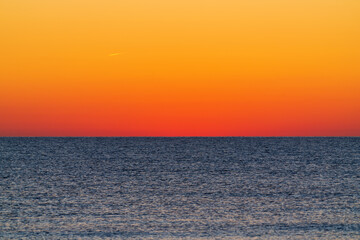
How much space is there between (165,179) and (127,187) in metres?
9.92

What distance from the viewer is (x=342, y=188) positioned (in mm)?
49688

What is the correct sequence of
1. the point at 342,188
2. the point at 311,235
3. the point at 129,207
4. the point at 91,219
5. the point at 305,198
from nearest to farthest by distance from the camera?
the point at 311,235 → the point at 91,219 → the point at 129,207 → the point at 305,198 → the point at 342,188

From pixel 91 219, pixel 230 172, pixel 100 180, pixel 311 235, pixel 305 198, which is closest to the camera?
pixel 311 235

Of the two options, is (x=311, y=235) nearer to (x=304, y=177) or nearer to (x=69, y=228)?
(x=69, y=228)

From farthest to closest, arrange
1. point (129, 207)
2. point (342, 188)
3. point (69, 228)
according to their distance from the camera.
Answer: point (342, 188) < point (129, 207) < point (69, 228)

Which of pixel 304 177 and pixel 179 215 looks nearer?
pixel 179 215

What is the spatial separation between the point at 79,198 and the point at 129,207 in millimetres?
7601

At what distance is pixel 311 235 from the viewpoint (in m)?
26.9

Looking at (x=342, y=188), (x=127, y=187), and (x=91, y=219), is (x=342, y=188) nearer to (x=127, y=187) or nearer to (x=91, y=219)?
(x=127, y=187)

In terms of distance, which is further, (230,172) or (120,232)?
(230,172)

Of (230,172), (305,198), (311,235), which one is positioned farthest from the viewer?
(230,172)

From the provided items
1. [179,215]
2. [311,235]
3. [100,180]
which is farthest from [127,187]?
[311,235]

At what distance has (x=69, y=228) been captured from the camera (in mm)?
28734

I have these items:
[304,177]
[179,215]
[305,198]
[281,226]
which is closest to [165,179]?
[304,177]
